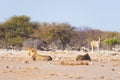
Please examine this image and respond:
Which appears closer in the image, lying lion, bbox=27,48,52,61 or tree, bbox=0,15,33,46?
lying lion, bbox=27,48,52,61

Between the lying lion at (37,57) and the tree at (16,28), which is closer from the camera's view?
the lying lion at (37,57)

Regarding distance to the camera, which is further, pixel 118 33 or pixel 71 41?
pixel 118 33

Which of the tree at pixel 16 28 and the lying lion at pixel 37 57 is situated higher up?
the tree at pixel 16 28

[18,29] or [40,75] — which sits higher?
[18,29]

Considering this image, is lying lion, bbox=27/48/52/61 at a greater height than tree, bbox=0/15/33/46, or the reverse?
tree, bbox=0/15/33/46

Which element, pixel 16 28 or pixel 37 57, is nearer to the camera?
pixel 37 57

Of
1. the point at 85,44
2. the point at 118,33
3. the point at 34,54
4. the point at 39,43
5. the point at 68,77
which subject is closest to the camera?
the point at 68,77

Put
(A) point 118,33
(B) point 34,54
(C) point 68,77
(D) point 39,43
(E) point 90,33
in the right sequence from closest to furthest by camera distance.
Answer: (C) point 68,77, (B) point 34,54, (D) point 39,43, (A) point 118,33, (E) point 90,33

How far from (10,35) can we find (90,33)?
887 inches

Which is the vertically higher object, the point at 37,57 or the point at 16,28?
the point at 16,28

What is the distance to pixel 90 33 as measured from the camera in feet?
251

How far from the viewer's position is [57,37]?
57.7m

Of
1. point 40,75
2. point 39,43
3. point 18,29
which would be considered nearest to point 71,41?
point 18,29

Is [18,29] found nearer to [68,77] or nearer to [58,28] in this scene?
[58,28]
